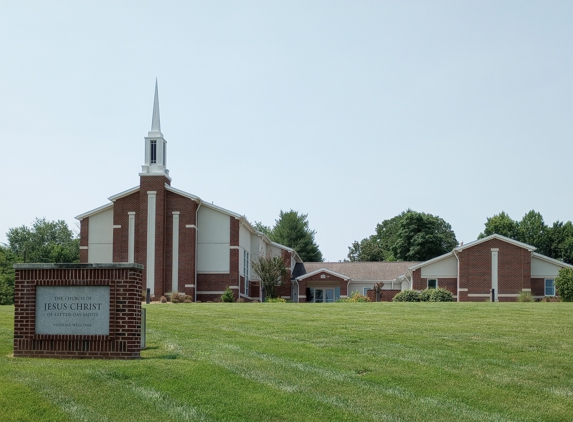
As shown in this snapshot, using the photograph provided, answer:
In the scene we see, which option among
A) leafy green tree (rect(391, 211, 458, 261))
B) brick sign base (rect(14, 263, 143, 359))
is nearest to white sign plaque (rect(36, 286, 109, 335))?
brick sign base (rect(14, 263, 143, 359))

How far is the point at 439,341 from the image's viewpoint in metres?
18.7

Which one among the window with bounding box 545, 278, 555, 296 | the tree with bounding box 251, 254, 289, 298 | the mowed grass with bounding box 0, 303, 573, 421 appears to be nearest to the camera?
the mowed grass with bounding box 0, 303, 573, 421

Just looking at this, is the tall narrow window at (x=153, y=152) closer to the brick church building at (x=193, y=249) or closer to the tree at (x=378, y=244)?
the brick church building at (x=193, y=249)

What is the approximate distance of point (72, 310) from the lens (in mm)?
15977

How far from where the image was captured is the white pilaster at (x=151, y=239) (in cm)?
4938

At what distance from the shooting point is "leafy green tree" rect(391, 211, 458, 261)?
91.9 meters

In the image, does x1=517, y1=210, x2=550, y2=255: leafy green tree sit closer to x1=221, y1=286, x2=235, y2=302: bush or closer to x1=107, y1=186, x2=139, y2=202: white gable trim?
x1=221, y1=286, x2=235, y2=302: bush

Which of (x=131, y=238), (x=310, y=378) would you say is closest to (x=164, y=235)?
(x=131, y=238)

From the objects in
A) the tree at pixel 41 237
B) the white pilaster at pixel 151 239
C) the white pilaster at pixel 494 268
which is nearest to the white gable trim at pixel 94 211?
the white pilaster at pixel 151 239

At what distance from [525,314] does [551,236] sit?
246ft

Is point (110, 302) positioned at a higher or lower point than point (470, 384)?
higher

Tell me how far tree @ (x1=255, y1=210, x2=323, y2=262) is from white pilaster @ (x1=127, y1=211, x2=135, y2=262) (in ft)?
153

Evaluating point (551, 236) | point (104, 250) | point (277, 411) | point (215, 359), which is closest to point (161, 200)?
point (104, 250)

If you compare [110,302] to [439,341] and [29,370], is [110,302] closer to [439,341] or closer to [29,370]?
[29,370]
